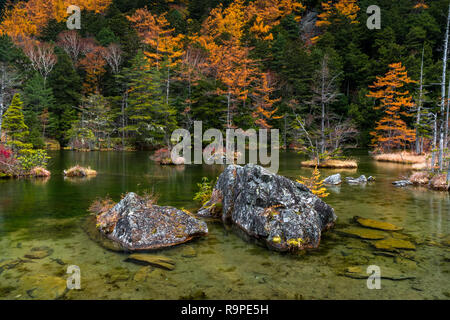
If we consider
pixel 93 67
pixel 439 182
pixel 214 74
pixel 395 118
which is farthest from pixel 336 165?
pixel 93 67

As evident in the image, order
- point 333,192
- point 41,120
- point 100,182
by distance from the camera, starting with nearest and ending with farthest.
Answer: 1. point 333,192
2. point 100,182
3. point 41,120

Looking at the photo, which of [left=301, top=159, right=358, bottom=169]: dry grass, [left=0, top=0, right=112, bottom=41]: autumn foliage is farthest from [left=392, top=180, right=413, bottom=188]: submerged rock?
[left=0, top=0, right=112, bottom=41]: autumn foliage

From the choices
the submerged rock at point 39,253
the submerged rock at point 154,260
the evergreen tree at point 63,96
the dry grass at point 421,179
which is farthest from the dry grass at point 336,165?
the evergreen tree at point 63,96

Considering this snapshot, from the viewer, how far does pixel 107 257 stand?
6387 millimetres

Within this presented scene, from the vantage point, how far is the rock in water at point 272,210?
7020 mm

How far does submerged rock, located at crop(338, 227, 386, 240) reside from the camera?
775cm

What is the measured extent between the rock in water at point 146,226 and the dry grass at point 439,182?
13.5m

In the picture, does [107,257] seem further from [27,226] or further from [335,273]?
[335,273]

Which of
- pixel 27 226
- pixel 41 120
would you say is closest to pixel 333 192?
pixel 27 226

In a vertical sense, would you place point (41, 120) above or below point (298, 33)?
below

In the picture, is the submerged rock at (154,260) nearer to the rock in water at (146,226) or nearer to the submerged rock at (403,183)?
the rock in water at (146,226)

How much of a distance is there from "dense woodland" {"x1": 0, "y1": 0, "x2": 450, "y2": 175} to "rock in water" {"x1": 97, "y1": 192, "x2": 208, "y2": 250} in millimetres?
26368

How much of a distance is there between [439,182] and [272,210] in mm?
12404
